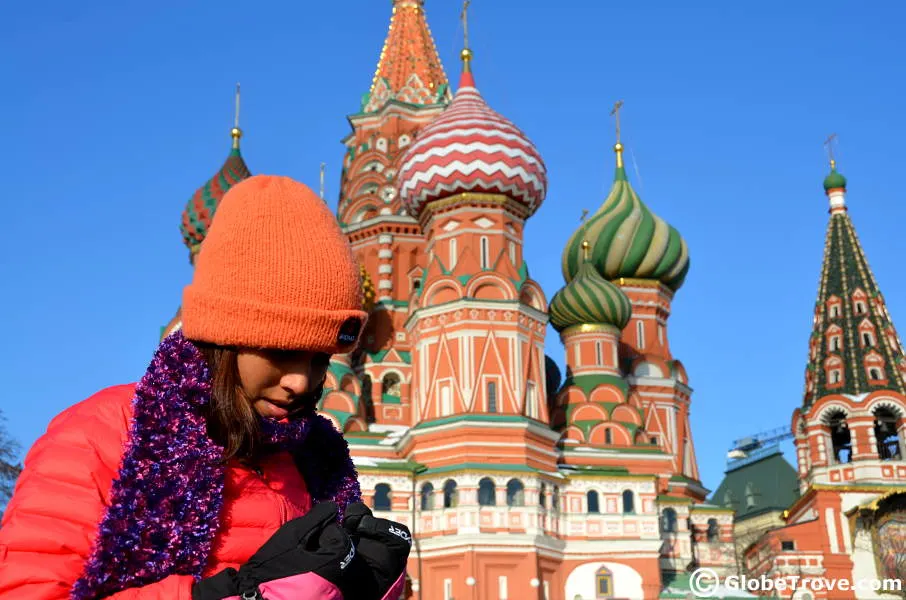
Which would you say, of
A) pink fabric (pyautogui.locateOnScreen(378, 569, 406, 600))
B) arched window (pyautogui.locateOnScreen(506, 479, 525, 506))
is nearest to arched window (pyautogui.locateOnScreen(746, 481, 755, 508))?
arched window (pyautogui.locateOnScreen(506, 479, 525, 506))

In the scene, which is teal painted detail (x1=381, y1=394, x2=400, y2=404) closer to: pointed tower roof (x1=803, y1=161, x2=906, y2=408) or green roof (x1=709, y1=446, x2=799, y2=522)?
pointed tower roof (x1=803, y1=161, x2=906, y2=408)

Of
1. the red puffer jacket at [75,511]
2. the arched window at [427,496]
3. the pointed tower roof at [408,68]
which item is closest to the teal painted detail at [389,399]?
the arched window at [427,496]

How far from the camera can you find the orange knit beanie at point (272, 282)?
7.19 feet

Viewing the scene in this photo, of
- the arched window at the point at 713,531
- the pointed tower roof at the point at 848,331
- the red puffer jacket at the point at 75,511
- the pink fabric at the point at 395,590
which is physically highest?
the pointed tower roof at the point at 848,331

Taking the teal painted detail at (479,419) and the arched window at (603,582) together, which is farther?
the arched window at (603,582)

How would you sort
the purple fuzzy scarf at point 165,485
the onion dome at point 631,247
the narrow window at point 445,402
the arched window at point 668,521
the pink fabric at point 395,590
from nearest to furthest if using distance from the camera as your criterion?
the purple fuzzy scarf at point 165,485 < the pink fabric at point 395,590 < the narrow window at point 445,402 < the arched window at point 668,521 < the onion dome at point 631,247

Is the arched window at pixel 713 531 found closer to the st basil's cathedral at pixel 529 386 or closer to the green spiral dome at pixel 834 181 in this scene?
the st basil's cathedral at pixel 529 386

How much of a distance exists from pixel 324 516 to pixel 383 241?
89.4 ft

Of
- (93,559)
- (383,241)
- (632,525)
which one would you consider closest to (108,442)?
(93,559)

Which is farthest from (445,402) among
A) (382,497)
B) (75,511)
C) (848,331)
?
(75,511)

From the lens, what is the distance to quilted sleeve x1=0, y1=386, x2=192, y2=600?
1918 mm

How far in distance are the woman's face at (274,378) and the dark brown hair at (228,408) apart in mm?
18

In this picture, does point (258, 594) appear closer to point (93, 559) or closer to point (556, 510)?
point (93, 559)

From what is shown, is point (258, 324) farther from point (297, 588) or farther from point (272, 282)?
point (297, 588)
